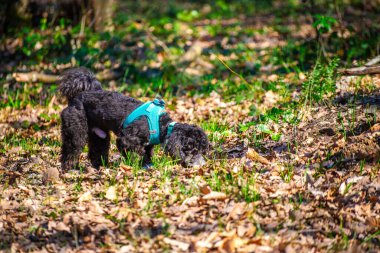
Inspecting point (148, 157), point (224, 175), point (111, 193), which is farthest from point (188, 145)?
point (111, 193)

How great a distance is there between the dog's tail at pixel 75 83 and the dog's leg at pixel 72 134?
0.28 metres

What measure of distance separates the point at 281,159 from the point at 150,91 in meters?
4.43

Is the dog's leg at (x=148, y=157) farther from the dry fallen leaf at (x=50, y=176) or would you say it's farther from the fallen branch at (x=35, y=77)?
the fallen branch at (x=35, y=77)

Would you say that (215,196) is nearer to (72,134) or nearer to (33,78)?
(72,134)

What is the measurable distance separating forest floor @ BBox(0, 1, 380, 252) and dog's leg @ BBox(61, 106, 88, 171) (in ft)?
0.70

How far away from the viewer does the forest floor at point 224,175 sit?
4.46 meters

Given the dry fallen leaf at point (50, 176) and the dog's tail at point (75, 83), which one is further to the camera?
the dog's tail at point (75, 83)

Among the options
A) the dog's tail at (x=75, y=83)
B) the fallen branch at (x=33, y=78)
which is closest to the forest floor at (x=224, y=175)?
the fallen branch at (x=33, y=78)

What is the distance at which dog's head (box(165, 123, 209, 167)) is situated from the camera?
5.69 meters

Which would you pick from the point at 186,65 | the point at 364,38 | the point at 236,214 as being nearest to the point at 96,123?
the point at 236,214

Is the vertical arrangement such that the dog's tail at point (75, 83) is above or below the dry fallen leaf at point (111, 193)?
above

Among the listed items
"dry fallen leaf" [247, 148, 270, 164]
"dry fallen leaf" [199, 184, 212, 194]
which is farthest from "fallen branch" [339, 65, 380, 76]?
"dry fallen leaf" [199, 184, 212, 194]

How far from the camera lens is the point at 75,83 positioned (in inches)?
258

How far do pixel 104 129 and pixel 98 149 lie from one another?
35 centimetres
